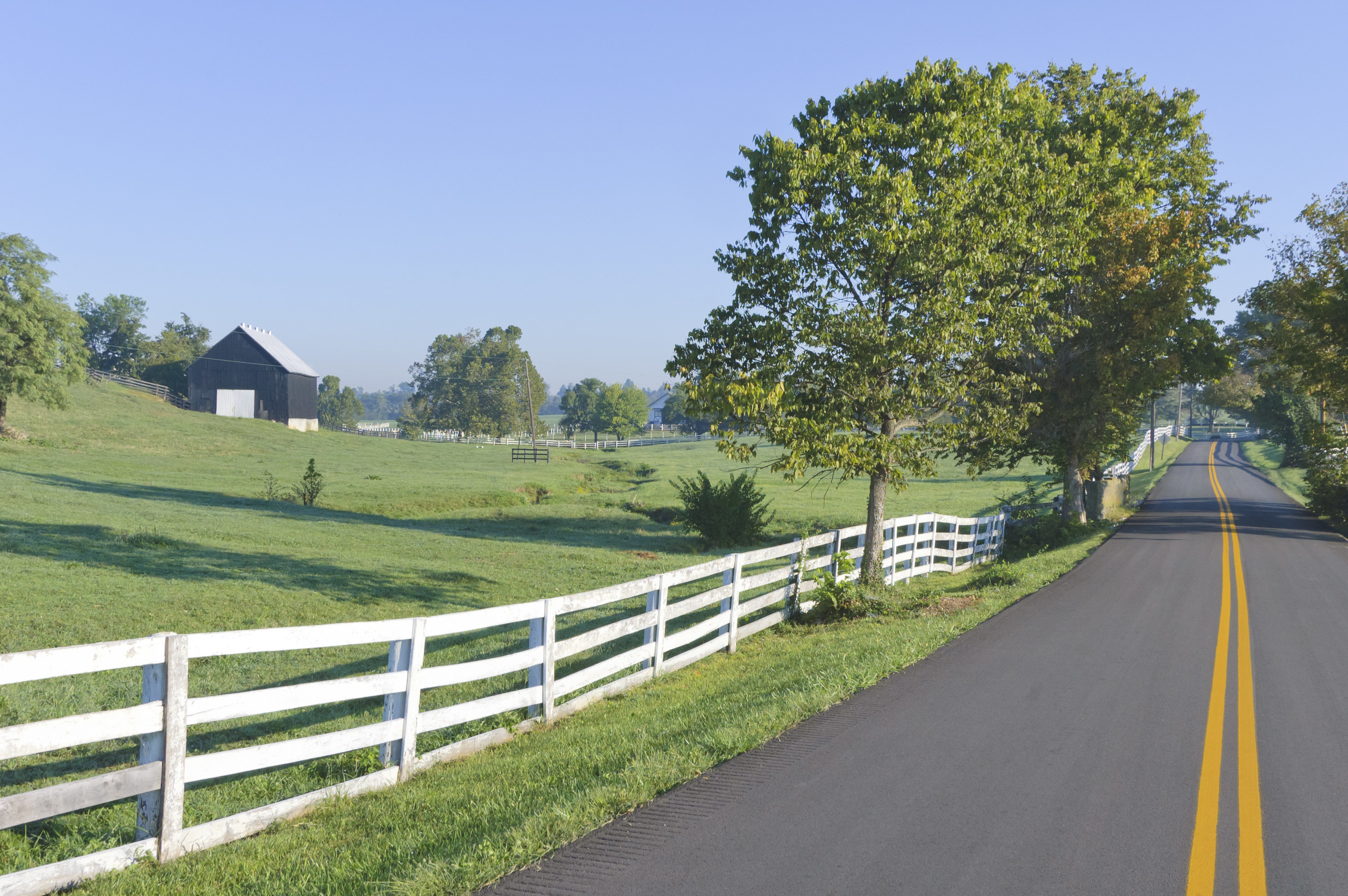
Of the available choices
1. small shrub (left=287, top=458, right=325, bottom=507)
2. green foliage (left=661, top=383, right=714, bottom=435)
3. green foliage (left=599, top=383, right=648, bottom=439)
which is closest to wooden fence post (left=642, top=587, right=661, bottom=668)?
small shrub (left=287, top=458, right=325, bottom=507)

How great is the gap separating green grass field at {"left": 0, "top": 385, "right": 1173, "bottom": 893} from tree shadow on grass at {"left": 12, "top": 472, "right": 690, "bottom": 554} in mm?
211

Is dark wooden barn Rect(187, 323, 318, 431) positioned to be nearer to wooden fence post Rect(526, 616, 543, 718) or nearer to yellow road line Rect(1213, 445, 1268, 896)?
wooden fence post Rect(526, 616, 543, 718)

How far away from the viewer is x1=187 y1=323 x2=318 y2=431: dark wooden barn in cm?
8019

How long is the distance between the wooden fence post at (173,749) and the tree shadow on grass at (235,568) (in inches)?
414

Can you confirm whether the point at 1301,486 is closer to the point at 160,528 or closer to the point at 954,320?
the point at 954,320

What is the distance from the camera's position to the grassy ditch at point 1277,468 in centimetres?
4703

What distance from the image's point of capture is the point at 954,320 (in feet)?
49.4

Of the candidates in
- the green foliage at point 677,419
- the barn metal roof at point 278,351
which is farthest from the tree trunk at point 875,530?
the green foliage at point 677,419

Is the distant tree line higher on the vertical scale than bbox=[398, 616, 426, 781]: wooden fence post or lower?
higher

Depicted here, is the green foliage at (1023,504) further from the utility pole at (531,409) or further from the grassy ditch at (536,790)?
the utility pole at (531,409)

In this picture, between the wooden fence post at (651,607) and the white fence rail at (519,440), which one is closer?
the wooden fence post at (651,607)

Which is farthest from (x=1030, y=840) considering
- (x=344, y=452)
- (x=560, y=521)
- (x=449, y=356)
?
(x=449, y=356)

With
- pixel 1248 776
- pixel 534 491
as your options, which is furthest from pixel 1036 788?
pixel 534 491

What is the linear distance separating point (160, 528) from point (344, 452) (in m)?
48.9
